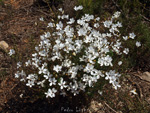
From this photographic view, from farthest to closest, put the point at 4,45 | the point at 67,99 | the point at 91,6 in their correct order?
the point at 91,6 → the point at 4,45 → the point at 67,99

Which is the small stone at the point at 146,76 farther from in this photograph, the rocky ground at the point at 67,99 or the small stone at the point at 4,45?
the small stone at the point at 4,45

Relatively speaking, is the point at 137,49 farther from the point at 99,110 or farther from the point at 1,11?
the point at 1,11

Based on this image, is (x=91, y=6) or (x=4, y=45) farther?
(x=91, y=6)

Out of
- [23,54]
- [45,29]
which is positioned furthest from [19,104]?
[45,29]

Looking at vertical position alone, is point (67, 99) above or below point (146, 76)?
below

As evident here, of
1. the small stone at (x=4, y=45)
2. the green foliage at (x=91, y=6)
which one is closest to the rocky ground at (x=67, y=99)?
the small stone at (x=4, y=45)

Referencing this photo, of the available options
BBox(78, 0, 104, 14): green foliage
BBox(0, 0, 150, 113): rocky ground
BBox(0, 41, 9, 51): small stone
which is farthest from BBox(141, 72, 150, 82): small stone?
BBox(0, 41, 9, 51): small stone

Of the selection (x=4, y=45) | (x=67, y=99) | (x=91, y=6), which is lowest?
(x=67, y=99)

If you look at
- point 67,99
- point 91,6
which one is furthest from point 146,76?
point 91,6

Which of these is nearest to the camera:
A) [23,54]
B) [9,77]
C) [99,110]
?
[99,110]

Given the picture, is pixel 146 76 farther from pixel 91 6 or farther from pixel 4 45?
pixel 4 45

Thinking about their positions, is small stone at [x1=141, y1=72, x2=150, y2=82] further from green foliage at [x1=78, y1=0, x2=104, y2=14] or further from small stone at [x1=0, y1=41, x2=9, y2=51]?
small stone at [x1=0, y1=41, x2=9, y2=51]
